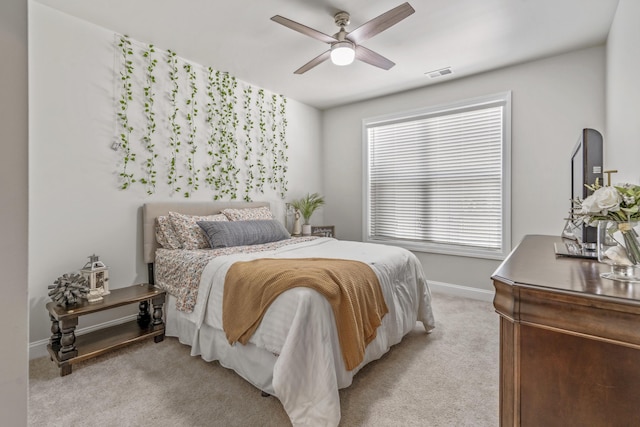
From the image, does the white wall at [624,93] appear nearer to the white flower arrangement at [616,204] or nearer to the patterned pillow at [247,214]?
the white flower arrangement at [616,204]

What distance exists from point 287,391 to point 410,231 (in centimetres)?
319

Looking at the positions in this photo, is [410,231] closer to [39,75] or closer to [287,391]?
[287,391]

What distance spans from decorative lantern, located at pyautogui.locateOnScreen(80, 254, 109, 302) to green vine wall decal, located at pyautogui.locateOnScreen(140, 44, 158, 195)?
0.86 meters

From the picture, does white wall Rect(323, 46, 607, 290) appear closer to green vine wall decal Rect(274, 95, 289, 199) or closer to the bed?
the bed

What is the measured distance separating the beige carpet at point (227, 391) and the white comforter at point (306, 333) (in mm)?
128

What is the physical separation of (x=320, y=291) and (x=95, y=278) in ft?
6.33

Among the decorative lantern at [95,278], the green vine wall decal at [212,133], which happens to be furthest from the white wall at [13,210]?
the green vine wall decal at [212,133]

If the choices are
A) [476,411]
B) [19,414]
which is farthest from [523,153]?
[19,414]

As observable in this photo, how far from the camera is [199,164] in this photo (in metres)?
3.48

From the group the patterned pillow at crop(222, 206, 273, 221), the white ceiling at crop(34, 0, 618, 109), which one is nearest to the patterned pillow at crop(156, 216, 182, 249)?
the patterned pillow at crop(222, 206, 273, 221)

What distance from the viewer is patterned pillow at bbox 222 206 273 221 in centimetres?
347

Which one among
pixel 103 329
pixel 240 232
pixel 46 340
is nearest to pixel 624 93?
pixel 240 232

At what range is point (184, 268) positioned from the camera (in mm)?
2535

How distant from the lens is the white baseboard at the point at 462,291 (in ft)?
12.0
